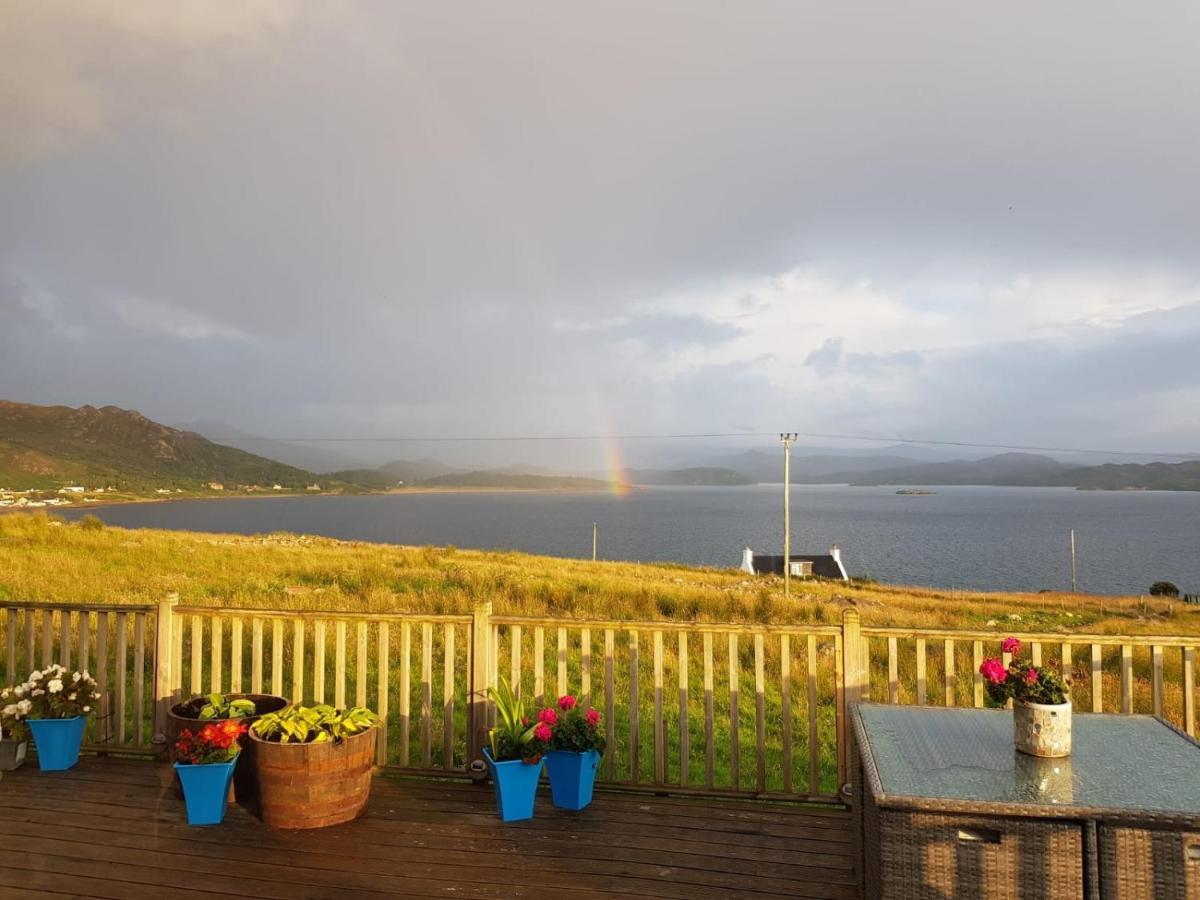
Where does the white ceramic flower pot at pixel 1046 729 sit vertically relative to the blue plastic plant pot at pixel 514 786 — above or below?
above

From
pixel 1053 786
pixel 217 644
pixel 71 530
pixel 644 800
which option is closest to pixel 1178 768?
pixel 1053 786

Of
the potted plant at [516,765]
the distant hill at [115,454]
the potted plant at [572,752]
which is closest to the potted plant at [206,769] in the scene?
the potted plant at [516,765]

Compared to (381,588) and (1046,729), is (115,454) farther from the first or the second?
(1046,729)

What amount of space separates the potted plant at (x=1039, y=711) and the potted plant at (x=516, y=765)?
2395mm

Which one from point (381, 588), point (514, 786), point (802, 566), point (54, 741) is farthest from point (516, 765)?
point (802, 566)

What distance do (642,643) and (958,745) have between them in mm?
9294

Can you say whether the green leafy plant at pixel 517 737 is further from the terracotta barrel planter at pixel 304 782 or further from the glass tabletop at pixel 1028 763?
the glass tabletop at pixel 1028 763

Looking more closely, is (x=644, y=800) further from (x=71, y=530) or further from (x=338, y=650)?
(x=71, y=530)

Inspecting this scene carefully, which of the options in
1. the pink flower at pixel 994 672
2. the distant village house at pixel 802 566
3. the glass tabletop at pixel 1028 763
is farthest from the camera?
the distant village house at pixel 802 566

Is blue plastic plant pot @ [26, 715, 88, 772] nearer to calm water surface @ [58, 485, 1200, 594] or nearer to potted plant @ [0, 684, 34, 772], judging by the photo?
potted plant @ [0, 684, 34, 772]

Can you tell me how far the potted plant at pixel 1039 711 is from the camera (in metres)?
3.08

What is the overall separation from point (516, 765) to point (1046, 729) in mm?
2674

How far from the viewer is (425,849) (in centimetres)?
405

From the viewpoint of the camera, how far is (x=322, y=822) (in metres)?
4.29
